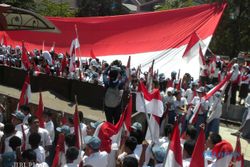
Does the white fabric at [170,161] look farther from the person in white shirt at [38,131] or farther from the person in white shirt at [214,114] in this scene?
the person in white shirt at [214,114]

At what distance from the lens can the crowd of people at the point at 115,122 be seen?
19.3 ft

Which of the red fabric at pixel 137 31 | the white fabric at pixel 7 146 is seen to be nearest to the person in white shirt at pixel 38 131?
the white fabric at pixel 7 146

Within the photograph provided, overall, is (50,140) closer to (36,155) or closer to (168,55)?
(36,155)

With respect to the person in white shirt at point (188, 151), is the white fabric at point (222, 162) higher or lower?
lower

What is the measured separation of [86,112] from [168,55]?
447 cm

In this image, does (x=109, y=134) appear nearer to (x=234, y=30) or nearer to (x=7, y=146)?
(x=7, y=146)

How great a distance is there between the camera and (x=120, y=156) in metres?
5.99

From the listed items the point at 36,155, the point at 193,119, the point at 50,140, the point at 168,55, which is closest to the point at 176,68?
the point at 168,55

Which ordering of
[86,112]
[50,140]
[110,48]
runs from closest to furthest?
[50,140] → [86,112] → [110,48]

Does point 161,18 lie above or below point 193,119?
above

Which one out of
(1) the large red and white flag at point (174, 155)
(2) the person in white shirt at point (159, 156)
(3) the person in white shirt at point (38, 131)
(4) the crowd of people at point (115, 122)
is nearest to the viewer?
(1) the large red and white flag at point (174, 155)

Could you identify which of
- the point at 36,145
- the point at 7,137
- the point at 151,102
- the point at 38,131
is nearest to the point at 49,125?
the point at 38,131

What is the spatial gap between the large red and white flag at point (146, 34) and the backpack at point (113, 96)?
5.41 meters

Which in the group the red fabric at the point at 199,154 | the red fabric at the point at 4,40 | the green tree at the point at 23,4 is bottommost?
the red fabric at the point at 4,40
